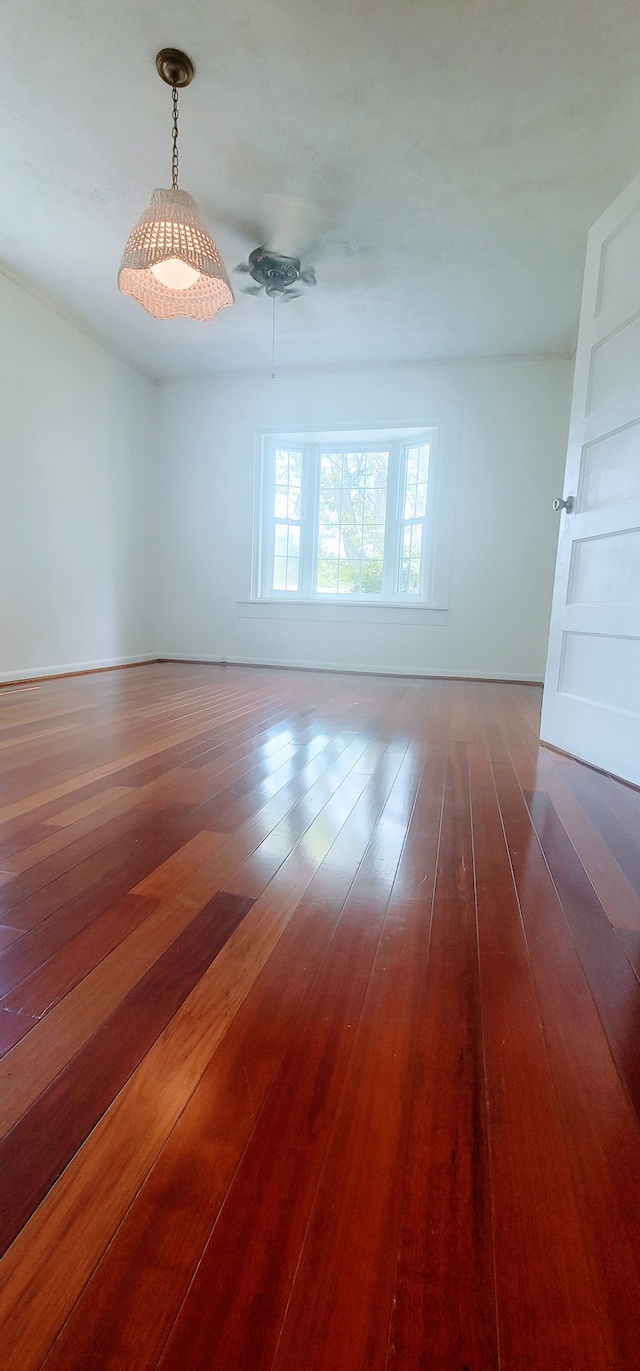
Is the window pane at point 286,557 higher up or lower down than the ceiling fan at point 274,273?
lower down

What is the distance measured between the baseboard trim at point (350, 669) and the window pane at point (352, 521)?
0.78 meters

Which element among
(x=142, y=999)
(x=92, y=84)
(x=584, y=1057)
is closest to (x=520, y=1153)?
(x=584, y=1057)

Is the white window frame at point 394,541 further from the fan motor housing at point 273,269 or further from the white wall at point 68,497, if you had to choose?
the fan motor housing at point 273,269

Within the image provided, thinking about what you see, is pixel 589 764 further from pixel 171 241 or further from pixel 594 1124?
pixel 171 241

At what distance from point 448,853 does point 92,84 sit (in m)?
3.26

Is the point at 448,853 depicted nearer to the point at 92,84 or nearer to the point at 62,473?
the point at 92,84

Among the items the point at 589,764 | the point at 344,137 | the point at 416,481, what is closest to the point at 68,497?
the point at 344,137

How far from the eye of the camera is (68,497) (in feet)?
13.7

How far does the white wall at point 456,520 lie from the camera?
4504 millimetres

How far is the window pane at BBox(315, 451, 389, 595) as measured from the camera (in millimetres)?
5141

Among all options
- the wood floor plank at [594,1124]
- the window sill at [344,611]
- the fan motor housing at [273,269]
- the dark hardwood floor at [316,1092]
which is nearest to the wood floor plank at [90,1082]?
the dark hardwood floor at [316,1092]

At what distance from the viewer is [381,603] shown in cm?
496

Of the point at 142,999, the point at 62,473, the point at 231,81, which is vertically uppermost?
the point at 231,81

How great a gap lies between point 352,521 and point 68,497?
2.52 meters
